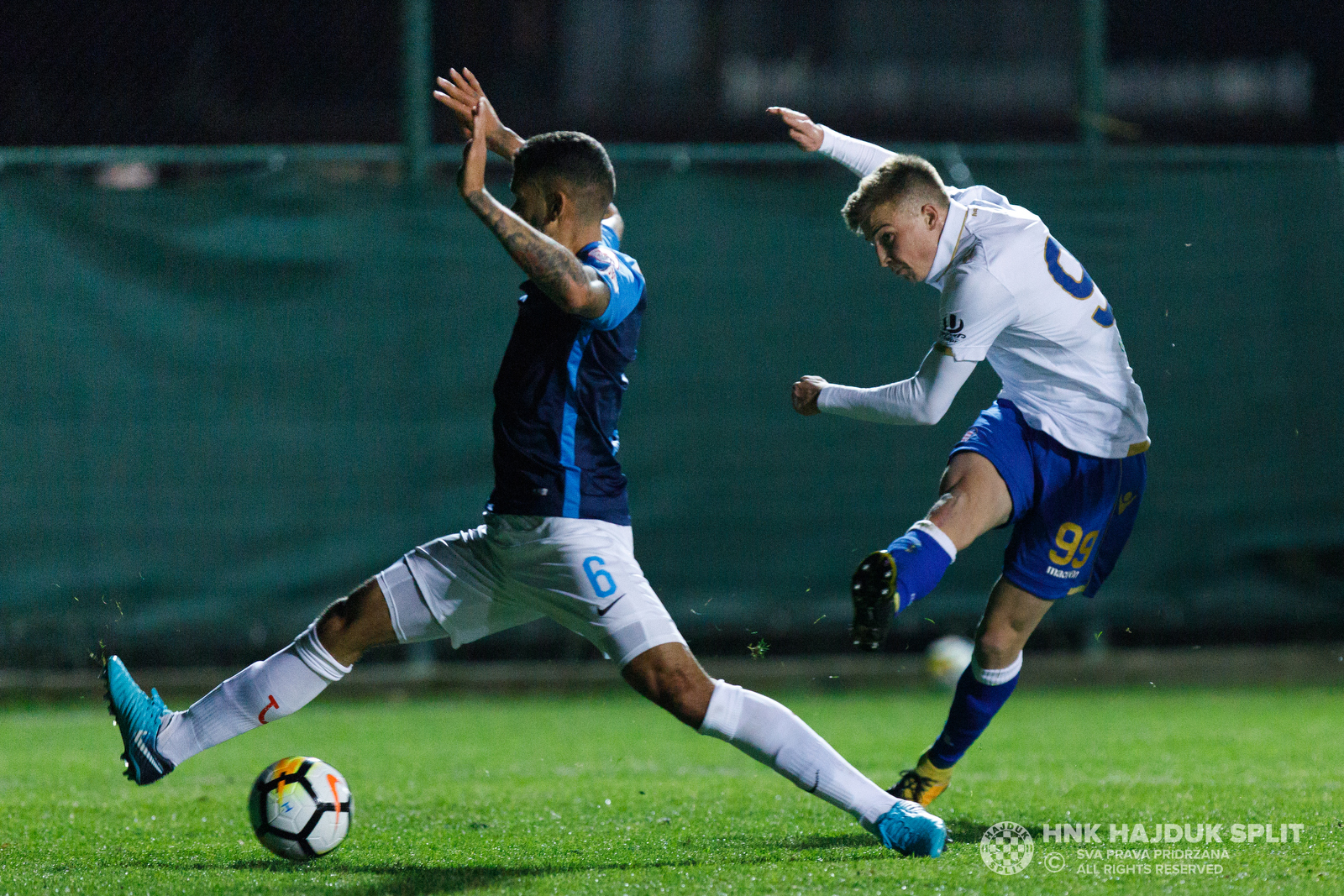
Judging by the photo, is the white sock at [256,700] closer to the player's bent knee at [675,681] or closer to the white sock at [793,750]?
the player's bent knee at [675,681]

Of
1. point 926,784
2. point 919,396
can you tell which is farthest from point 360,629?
point 926,784

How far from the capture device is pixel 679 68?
10477mm

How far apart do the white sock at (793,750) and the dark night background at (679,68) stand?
19.2 ft

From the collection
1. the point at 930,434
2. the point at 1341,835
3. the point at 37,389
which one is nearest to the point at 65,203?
the point at 37,389

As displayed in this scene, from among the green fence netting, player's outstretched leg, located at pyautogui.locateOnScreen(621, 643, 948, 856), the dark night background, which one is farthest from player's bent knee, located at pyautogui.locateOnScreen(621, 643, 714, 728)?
the dark night background

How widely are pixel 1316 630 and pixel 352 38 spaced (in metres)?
6.69

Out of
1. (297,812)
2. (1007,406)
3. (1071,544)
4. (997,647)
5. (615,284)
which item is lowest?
(297,812)

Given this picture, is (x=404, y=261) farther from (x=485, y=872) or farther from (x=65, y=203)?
(x=485, y=872)

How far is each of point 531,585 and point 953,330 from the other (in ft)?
4.90

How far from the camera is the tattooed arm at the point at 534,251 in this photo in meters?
3.91

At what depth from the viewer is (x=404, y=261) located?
8.60 metres

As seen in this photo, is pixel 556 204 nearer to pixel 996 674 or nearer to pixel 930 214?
pixel 930 214

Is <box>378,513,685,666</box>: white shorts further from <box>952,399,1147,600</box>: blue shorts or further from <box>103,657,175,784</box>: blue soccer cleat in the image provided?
<box>952,399,1147,600</box>: blue shorts

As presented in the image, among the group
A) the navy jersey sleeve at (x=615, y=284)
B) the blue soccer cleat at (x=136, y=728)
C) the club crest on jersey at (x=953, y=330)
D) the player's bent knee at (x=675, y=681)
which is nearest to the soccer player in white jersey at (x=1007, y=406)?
the club crest on jersey at (x=953, y=330)
